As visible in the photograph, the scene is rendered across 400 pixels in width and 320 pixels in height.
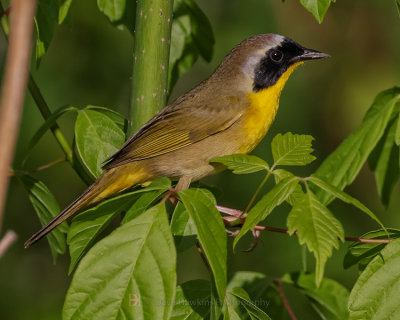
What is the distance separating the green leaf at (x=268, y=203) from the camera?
5.30 ft

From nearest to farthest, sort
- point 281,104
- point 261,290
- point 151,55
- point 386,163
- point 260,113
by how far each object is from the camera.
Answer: point 151,55 → point 261,290 → point 386,163 → point 260,113 → point 281,104

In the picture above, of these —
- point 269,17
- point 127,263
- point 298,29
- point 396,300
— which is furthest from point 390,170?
point 298,29

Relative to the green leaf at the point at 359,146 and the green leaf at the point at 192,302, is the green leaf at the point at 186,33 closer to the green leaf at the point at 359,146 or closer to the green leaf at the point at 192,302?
the green leaf at the point at 359,146

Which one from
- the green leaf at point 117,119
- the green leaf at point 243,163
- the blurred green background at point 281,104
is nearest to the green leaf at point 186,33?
the green leaf at point 117,119

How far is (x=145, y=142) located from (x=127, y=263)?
132 centimetres

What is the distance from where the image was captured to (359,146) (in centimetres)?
252

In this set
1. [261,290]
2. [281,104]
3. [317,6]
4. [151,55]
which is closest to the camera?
[317,6]

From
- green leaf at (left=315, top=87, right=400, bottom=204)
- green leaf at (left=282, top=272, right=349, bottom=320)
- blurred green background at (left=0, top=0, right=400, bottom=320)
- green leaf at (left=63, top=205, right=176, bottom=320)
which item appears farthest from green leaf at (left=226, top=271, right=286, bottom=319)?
blurred green background at (left=0, top=0, right=400, bottom=320)

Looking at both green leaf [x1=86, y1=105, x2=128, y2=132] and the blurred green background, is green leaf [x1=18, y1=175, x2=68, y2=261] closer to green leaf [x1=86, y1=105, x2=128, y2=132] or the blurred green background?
green leaf [x1=86, y1=105, x2=128, y2=132]

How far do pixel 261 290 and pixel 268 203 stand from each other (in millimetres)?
947

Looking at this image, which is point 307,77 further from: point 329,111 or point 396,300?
point 396,300

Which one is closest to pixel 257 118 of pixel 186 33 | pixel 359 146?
pixel 186 33

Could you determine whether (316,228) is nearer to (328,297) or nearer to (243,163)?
(243,163)

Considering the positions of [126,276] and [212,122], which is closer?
[126,276]
